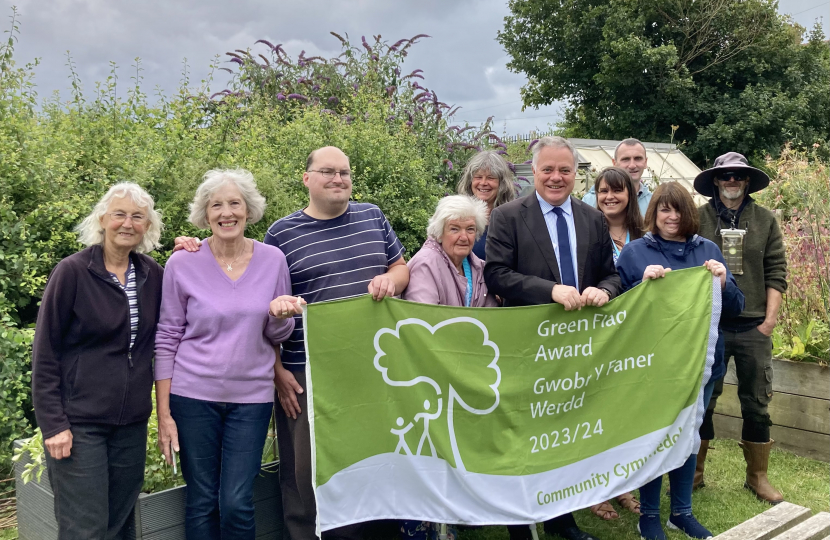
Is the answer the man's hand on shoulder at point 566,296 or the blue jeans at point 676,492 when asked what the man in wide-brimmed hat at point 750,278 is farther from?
the man's hand on shoulder at point 566,296

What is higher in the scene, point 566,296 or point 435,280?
point 435,280

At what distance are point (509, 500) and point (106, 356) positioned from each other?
209cm

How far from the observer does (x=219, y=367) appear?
10.6 ft

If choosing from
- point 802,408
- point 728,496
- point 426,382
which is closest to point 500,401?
point 426,382

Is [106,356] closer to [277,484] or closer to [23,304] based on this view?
[277,484]

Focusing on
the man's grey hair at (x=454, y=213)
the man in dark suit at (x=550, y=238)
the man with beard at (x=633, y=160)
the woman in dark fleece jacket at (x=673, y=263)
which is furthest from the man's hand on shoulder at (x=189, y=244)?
the man with beard at (x=633, y=160)

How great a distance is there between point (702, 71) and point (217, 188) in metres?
27.9

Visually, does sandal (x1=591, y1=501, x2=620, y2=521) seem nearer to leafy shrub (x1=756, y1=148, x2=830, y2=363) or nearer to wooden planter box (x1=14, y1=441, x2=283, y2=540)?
wooden planter box (x1=14, y1=441, x2=283, y2=540)

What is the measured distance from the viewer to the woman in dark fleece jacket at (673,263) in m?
4.09

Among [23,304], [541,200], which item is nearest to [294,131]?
[23,304]

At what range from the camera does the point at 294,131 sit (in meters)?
7.39

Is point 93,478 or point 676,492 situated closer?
point 93,478

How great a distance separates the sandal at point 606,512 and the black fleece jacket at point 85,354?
294cm

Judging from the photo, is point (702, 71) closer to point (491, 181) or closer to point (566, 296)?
point (491, 181)
